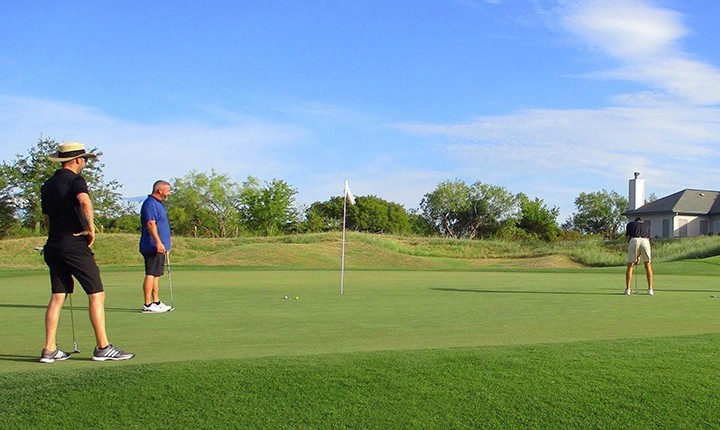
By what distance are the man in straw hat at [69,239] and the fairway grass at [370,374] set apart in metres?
0.37

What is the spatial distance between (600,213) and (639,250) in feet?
296

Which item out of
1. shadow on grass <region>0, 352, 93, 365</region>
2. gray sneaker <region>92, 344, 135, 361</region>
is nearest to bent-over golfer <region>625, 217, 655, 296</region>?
gray sneaker <region>92, 344, 135, 361</region>

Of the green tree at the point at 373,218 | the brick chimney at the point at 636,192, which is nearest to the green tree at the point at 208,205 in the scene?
the green tree at the point at 373,218

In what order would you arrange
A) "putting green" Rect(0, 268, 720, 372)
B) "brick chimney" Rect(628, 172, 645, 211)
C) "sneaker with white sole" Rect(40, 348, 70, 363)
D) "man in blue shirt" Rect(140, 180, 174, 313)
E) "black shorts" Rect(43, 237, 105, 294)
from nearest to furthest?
"sneaker with white sole" Rect(40, 348, 70, 363) → "black shorts" Rect(43, 237, 105, 294) → "putting green" Rect(0, 268, 720, 372) → "man in blue shirt" Rect(140, 180, 174, 313) → "brick chimney" Rect(628, 172, 645, 211)

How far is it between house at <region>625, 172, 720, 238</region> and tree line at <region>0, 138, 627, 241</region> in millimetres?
18065

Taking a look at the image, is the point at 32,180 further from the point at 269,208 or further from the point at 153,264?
the point at 153,264

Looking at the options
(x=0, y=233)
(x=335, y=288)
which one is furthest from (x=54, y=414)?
(x=0, y=233)

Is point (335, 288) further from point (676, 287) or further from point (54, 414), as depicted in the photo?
point (54, 414)

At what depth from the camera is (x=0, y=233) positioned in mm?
56438

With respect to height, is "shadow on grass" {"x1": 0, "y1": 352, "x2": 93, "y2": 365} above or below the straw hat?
below

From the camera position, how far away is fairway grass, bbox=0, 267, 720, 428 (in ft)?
15.9

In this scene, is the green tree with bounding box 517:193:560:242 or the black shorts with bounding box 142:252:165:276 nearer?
the black shorts with bounding box 142:252:165:276

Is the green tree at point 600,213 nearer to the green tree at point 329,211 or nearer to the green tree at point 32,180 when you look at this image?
the green tree at point 329,211

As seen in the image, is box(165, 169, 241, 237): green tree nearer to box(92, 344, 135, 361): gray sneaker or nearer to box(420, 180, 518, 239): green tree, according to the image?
box(420, 180, 518, 239): green tree
